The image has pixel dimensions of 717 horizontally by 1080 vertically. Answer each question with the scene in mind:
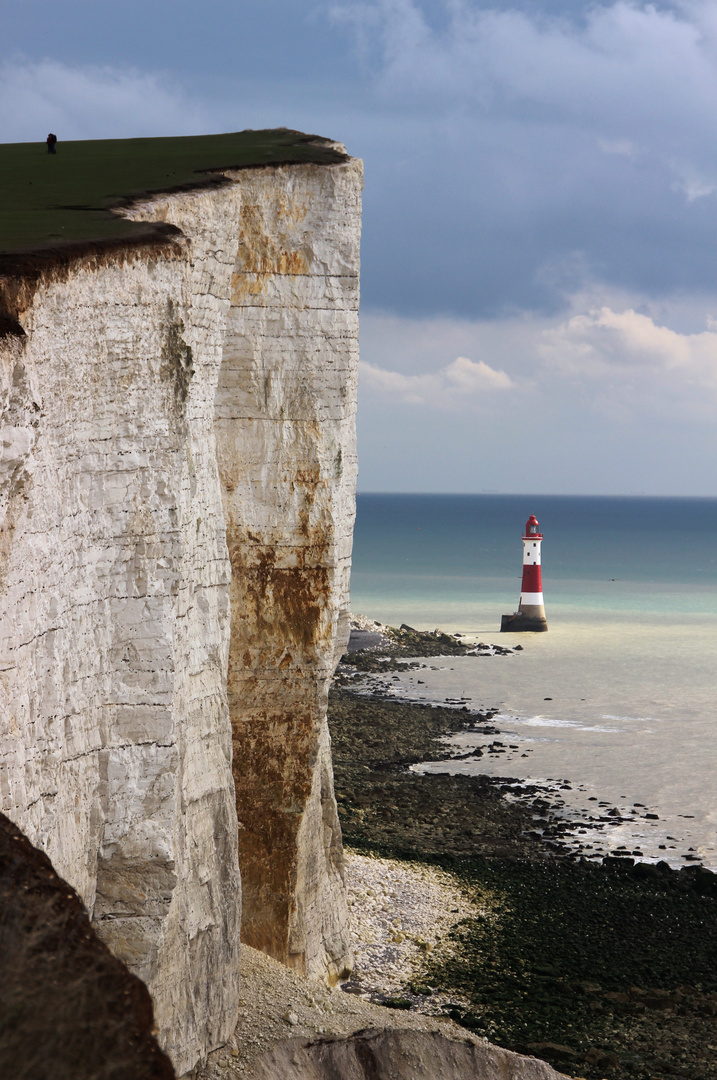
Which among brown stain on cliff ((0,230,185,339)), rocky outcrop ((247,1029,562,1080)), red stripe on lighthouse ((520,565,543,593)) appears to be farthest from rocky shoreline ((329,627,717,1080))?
red stripe on lighthouse ((520,565,543,593))

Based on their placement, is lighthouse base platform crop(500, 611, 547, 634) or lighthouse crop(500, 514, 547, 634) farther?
lighthouse base platform crop(500, 611, 547, 634)

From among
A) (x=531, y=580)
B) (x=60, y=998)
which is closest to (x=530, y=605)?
(x=531, y=580)

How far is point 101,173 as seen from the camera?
13375 millimetres

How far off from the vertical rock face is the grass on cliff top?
0.93m

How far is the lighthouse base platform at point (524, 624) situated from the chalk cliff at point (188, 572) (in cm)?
3328

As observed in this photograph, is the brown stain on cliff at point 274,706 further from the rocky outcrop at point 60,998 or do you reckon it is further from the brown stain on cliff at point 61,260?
the rocky outcrop at point 60,998

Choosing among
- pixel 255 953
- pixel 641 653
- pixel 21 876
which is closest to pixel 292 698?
pixel 255 953

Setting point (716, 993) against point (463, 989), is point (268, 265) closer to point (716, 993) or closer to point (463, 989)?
point (463, 989)

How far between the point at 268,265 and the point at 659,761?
18.3 meters

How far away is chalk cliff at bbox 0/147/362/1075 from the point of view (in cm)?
723

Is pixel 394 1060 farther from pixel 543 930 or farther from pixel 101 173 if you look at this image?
pixel 101 173

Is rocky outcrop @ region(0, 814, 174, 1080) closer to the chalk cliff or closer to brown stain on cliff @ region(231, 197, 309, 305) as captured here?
the chalk cliff

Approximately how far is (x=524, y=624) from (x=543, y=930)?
31475 mm

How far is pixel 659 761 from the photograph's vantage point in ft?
86.8
